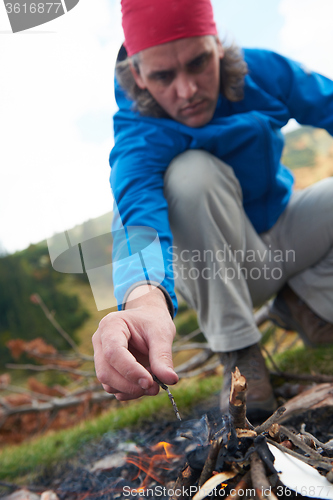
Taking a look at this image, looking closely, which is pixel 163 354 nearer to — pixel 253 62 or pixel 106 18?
pixel 106 18

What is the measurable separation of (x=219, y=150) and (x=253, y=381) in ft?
2.56

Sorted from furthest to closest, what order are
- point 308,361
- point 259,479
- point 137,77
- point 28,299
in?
Answer: 1. point 28,299
2. point 308,361
3. point 137,77
4. point 259,479

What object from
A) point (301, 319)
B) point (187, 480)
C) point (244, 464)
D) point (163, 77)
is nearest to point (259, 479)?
point (244, 464)

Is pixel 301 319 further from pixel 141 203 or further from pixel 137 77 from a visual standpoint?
pixel 137 77

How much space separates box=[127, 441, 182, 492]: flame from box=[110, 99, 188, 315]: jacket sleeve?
1.36 feet

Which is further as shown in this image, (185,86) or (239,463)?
(185,86)

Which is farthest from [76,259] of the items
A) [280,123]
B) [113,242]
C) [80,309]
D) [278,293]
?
[80,309]

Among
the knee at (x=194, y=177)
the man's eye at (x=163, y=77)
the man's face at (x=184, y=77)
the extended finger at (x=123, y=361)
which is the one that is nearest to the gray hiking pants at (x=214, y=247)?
the knee at (x=194, y=177)

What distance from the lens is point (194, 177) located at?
1.18 meters

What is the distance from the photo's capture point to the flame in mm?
850

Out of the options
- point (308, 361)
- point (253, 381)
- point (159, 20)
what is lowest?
point (308, 361)

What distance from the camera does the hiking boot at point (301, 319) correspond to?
1.63 meters

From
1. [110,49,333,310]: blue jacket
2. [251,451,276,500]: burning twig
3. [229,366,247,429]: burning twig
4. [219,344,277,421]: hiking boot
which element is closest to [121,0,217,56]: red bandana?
[110,49,333,310]: blue jacket

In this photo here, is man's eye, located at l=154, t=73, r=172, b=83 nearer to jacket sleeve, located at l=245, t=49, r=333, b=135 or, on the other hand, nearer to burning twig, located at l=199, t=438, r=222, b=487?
jacket sleeve, located at l=245, t=49, r=333, b=135
